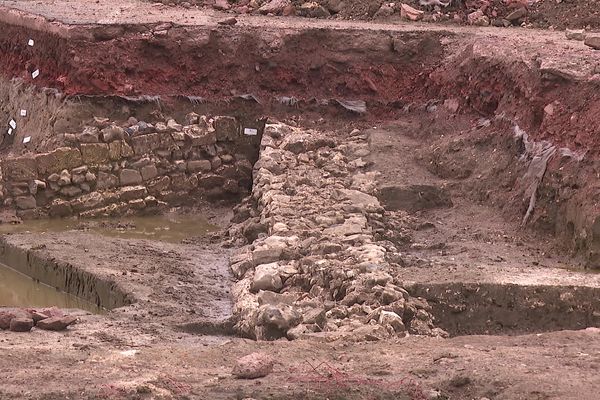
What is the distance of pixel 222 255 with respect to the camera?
40.1 feet

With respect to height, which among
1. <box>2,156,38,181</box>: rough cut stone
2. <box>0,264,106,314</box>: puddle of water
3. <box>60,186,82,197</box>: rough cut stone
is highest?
<box>2,156,38,181</box>: rough cut stone

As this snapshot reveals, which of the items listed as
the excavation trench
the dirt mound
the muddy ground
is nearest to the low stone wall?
the excavation trench

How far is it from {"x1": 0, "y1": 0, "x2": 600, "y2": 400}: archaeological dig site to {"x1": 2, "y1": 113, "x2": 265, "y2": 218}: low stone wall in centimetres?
3

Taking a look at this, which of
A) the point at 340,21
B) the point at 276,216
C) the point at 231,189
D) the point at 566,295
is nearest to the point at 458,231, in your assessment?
the point at 276,216

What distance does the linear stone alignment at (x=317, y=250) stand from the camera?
870 cm

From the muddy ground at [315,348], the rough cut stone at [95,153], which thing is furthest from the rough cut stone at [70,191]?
the muddy ground at [315,348]

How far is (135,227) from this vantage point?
13781mm

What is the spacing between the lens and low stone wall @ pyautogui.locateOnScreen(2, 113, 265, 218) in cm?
1373

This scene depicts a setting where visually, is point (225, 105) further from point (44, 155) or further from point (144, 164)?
point (44, 155)

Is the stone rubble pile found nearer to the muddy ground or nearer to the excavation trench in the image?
the muddy ground

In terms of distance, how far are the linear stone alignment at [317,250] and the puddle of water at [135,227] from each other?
0.79 metres

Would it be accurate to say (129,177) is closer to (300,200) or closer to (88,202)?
(88,202)

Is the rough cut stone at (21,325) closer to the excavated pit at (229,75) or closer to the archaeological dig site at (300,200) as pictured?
the archaeological dig site at (300,200)

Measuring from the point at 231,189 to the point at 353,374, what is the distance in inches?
310
